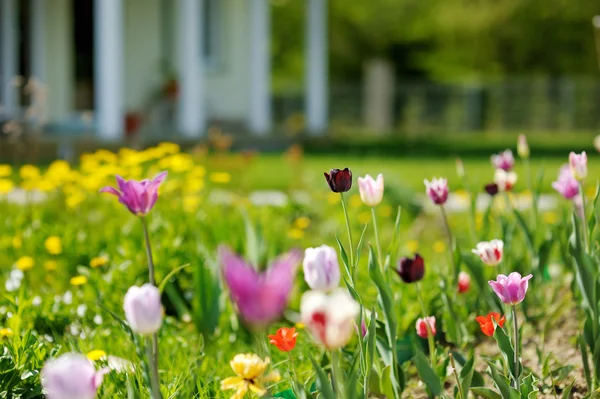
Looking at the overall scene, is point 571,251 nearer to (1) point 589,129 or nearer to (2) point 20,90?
(2) point 20,90

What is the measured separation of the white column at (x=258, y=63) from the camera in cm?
1673

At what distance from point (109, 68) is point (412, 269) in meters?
11.2

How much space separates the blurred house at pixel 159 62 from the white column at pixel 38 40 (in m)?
0.02

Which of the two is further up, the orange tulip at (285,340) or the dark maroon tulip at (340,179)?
the dark maroon tulip at (340,179)

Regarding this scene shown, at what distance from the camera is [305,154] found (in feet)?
49.8

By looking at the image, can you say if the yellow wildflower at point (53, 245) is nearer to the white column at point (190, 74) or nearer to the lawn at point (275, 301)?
the lawn at point (275, 301)

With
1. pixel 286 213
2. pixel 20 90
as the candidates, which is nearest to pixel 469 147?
pixel 20 90

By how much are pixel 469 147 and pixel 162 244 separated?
584 inches

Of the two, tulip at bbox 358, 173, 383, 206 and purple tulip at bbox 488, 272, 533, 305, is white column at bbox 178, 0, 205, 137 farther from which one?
purple tulip at bbox 488, 272, 533, 305

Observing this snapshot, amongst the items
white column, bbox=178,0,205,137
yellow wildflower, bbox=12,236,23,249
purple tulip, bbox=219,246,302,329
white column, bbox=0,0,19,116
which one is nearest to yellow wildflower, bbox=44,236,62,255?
yellow wildflower, bbox=12,236,23,249

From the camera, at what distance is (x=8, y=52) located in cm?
1510

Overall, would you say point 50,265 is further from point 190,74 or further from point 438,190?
point 190,74

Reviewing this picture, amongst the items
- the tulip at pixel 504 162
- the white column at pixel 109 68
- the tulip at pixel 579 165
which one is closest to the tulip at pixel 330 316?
the tulip at pixel 579 165

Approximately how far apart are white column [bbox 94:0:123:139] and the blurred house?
75 millimetres
